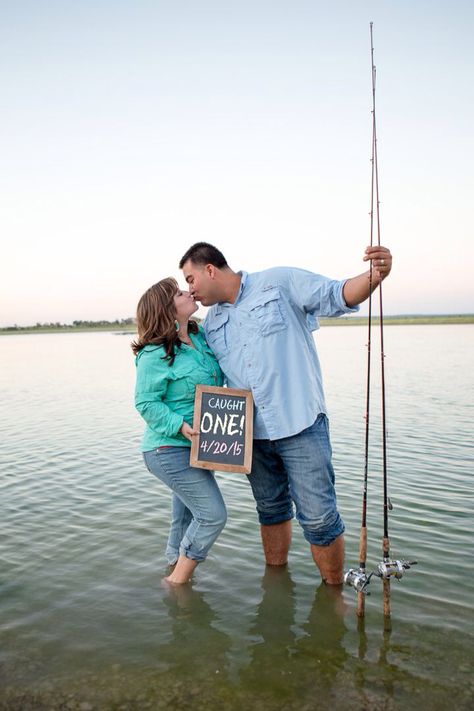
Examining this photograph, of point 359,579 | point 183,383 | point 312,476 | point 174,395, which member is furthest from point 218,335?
point 359,579

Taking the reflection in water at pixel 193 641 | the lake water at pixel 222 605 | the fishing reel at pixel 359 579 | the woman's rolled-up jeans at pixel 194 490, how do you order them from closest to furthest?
1. the lake water at pixel 222 605
2. the reflection in water at pixel 193 641
3. the fishing reel at pixel 359 579
4. the woman's rolled-up jeans at pixel 194 490

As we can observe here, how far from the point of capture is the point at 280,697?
3359 millimetres

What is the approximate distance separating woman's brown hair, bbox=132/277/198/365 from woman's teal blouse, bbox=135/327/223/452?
5 centimetres

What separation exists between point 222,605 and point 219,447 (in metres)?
1.19

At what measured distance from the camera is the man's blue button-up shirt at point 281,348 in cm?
427

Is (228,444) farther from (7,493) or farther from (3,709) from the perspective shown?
(7,493)

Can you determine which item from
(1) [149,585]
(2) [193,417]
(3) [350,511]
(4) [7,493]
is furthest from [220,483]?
(2) [193,417]

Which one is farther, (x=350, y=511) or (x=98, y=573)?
(x=350, y=511)

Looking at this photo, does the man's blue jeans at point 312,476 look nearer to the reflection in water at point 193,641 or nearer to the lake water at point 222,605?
the lake water at point 222,605

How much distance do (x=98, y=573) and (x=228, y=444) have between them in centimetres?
177

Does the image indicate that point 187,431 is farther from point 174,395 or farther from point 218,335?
point 218,335

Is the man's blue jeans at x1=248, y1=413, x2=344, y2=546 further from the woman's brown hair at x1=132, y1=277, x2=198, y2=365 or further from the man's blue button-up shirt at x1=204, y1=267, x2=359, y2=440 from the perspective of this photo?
the woman's brown hair at x1=132, y1=277, x2=198, y2=365

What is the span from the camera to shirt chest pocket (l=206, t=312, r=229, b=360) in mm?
4613

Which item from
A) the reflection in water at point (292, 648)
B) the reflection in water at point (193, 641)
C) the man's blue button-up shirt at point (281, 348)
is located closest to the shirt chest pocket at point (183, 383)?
the man's blue button-up shirt at point (281, 348)
